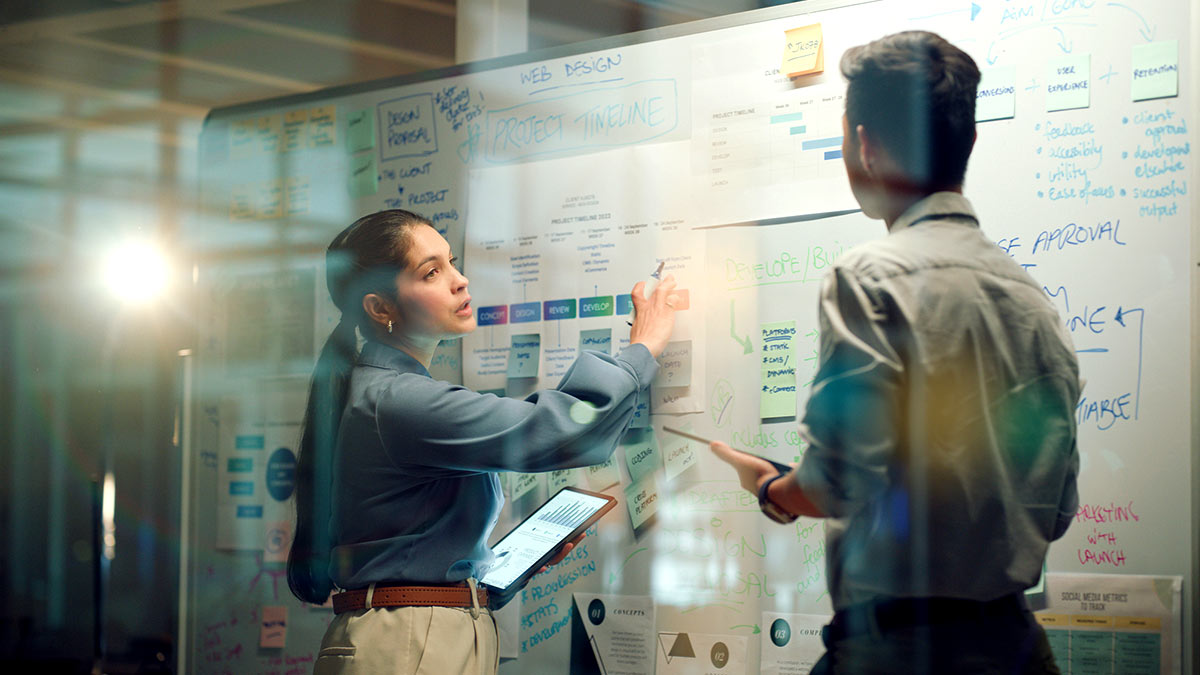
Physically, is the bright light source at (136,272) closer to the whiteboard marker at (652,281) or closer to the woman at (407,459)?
the woman at (407,459)

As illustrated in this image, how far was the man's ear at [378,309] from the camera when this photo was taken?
1.58 m

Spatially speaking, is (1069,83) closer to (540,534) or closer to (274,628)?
(540,534)

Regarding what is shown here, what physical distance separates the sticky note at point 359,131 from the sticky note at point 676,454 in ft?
3.05

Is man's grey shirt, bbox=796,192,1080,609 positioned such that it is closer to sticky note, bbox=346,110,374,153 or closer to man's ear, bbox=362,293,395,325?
man's ear, bbox=362,293,395,325

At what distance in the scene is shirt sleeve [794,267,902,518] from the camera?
105 cm

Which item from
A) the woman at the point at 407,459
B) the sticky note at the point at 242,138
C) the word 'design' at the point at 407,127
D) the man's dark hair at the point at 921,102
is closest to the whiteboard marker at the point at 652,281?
the woman at the point at 407,459

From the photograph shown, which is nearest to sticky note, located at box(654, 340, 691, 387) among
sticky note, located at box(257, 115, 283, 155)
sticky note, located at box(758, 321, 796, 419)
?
sticky note, located at box(758, 321, 796, 419)

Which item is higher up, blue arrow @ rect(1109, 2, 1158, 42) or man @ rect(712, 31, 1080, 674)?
blue arrow @ rect(1109, 2, 1158, 42)

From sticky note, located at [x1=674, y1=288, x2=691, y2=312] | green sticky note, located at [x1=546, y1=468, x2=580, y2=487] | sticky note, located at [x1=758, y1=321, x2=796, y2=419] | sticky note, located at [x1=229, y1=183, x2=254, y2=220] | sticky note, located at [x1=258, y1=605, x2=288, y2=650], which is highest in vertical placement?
sticky note, located at [x1=229, y1=183, x2=254, y2=220]

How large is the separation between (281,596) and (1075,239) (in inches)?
67.1

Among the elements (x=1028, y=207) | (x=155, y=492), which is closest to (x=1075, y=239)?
(x=1028, y=207)

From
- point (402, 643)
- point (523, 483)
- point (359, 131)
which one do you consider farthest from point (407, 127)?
point (402, 643)

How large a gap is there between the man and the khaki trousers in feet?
1.83

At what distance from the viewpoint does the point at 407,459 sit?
56.9 inches
